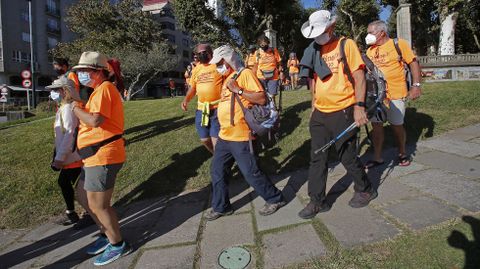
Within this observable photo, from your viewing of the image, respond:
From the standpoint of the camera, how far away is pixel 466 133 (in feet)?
20.2

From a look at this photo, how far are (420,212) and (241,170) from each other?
173 cm

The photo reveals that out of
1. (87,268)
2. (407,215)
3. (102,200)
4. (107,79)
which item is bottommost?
(87,268)

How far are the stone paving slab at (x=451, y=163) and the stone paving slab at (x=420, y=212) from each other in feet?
3.36

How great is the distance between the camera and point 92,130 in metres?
3.06

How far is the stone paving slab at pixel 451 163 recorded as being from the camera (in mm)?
4281

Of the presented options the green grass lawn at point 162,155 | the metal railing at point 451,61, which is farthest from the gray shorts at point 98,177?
the metal railing at point 451,61

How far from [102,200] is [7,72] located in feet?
149

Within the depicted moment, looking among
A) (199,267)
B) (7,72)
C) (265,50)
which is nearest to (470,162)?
(199,267)

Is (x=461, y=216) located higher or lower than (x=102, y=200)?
lower

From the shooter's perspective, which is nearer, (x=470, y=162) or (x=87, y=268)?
(x=87, y=268)

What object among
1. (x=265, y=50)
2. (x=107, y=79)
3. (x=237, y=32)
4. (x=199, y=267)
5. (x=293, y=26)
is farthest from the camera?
(x=293, y=26)

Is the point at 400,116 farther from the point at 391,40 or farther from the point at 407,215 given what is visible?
the point at 407,215

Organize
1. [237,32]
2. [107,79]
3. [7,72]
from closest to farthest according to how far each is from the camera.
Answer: [107,79] < [237,32] < [7,72]

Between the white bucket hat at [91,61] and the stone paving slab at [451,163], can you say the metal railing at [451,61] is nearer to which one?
the stone paving slab at [451,163]
